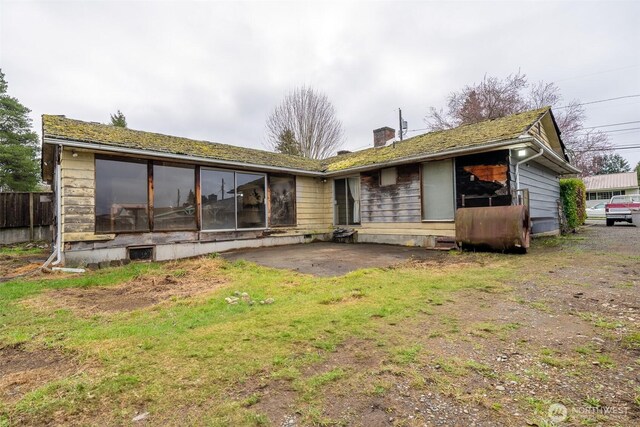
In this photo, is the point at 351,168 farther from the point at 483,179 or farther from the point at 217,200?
the point at 217,200

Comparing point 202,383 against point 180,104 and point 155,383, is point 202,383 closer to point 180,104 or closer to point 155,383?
point 155,383

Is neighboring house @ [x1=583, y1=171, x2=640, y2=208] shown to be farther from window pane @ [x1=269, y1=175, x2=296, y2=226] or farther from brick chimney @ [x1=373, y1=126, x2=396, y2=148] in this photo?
window pane @ [x1=269, y1=175, x2=296, y2=226]

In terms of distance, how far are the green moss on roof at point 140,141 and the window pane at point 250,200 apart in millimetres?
656

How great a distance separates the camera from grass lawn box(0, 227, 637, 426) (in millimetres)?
1622

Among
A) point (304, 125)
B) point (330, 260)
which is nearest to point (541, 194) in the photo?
point (330, 260)

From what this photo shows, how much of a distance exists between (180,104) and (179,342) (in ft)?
61.4

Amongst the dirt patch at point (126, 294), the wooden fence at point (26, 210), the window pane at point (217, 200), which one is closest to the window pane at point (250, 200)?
the window pane at point (217, 200)

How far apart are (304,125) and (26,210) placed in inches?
589

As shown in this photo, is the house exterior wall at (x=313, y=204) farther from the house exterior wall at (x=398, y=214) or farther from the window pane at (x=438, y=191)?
the window pane at (x=438, y=191)

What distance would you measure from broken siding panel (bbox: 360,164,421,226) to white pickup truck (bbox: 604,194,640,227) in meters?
14.5

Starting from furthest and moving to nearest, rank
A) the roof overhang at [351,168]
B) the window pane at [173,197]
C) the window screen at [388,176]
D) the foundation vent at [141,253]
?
the window screen at [388,176] < the window pane at [173,197] < the foundation vent at [141,253] < the roof overhang at [351,168]

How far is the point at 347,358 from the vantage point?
215 centimetres

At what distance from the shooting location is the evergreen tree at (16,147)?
20328mm

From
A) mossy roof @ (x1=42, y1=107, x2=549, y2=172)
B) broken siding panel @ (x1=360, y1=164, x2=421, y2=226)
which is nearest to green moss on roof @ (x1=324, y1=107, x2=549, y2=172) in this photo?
mossy roof @ (x1=42, y1=107, x2=549, y2=172)
